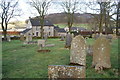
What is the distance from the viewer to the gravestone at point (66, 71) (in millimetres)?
4289

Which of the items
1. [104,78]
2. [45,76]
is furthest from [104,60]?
[45,76]

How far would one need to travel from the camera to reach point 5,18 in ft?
103

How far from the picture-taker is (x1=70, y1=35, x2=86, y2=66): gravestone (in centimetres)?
789

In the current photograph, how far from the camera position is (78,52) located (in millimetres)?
Result: 8055

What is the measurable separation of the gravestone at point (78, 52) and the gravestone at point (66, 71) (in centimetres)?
359

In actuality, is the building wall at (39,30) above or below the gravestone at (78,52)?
above

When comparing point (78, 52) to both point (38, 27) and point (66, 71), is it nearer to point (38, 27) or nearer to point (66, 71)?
point (66, 71)

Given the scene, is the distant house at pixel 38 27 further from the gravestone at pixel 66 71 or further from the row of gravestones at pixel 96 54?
the gravestone at pixel 66 71

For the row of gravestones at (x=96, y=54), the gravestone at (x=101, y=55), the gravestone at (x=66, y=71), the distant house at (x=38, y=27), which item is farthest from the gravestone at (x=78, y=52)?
the distant house at (x=38, y=27)

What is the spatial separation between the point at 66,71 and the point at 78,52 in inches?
149

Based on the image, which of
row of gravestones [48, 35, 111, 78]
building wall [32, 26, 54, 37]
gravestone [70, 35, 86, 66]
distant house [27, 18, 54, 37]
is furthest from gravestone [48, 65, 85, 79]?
building wall [32, 26, 54, 37]

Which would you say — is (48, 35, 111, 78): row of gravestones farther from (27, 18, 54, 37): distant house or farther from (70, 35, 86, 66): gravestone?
(27, 18, 54, 37): distant house

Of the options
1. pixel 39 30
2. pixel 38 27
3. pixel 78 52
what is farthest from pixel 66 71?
pixel 38 27

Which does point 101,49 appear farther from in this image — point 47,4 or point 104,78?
point 47,4
